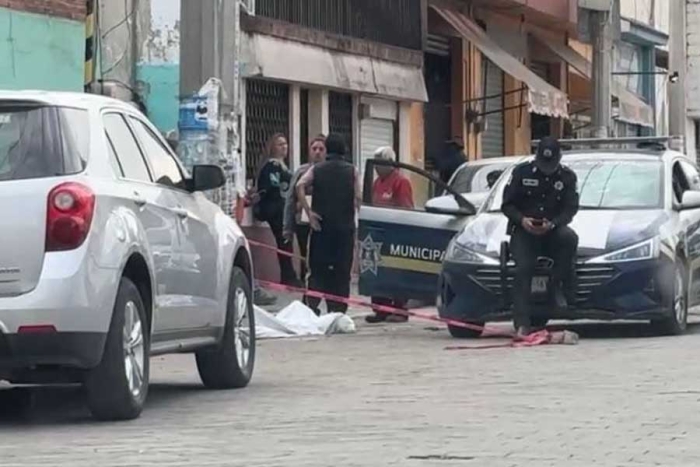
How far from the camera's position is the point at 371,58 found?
94.6 feet

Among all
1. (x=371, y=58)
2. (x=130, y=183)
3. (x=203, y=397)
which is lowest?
(x=203, y=397)

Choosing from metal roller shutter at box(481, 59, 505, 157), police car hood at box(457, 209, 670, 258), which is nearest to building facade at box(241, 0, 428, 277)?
metal roller shutter at box(481, 59, 505, 157)

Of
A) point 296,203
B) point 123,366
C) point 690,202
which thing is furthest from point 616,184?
point 123,366

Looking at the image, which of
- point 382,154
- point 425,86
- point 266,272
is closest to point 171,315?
point 382,154

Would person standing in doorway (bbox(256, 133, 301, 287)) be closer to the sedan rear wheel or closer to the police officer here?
the sedan rear wheel

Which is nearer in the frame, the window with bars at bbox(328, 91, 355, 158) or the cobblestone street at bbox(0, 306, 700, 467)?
the cobblestone street at bbox(0, 306, 700, 467)

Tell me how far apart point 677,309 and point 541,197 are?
1.60m

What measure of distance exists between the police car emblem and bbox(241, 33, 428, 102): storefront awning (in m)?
6.33

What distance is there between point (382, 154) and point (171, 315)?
30.6ft

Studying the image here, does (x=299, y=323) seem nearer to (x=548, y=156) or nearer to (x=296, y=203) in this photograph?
(x=296, y=203)

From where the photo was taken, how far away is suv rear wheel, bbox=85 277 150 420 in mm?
10086

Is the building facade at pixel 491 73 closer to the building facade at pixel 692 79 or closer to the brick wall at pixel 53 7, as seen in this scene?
the building facade at pixel 692 79

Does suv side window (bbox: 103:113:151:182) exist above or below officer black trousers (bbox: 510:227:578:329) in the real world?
above

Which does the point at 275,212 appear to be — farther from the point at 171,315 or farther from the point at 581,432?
the point at 581,432
